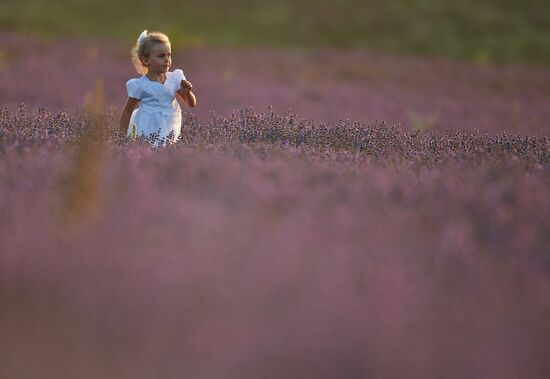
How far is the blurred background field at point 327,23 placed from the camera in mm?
24688

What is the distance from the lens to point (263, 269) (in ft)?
8.18

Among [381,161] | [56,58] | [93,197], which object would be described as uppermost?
[56,58]

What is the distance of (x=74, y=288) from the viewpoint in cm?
240

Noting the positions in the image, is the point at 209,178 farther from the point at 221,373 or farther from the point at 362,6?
the point at 362,6

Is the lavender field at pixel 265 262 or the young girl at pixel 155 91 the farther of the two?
the young girl at pixel 155 91

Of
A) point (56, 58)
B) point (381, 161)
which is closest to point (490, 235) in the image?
point (381, 161)

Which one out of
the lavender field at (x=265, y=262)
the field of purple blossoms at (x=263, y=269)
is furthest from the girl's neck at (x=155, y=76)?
the field of purple blossoms at (x=263, y=269)

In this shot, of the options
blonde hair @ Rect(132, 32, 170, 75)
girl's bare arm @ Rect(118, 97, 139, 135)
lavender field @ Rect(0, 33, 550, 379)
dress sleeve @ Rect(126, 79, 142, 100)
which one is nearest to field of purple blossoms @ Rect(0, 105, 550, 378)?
lavender field @ Rect(0, 33, 550, 379)

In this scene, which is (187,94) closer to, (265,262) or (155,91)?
(155,91)

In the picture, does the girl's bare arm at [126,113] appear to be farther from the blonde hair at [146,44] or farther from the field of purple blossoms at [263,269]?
the field of purple blossoms at [263,269]

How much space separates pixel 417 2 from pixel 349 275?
28.5 metres

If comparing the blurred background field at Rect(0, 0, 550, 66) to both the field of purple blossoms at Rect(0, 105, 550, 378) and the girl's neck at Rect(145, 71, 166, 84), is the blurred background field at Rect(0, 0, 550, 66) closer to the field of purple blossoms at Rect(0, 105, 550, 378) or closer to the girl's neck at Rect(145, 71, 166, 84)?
the girl's neck at Rect(145, 71, 166, 84)

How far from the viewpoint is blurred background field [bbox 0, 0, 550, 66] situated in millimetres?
24688

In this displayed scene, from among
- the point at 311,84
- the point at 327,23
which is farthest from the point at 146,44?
the point at 327,23
